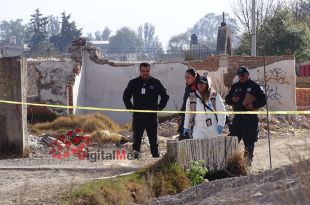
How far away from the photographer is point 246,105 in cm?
1066

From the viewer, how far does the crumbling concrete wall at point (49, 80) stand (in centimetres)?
2208

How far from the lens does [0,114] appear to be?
12.5 metres

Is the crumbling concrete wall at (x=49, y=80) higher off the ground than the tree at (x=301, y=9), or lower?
lower

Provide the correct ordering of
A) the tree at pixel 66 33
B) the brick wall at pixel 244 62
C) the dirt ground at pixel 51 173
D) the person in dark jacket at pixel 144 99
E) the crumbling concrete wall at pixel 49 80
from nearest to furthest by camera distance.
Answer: the dirt ground at pixel 51 173 < the person in dark jacket at pixel 144 99 < the brick wall at pixel 244 62 < the crumbling concrete wall at pixel 49 80 < the tree at pixel 66 33

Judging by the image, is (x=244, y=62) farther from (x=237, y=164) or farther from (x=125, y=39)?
(x=125, y=39)

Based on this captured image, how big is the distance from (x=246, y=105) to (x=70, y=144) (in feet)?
18.5

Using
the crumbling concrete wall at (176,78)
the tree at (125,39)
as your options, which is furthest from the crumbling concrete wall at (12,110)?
the tree at (125,39)

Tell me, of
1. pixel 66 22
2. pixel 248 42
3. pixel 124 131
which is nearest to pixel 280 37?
pixel 248 42

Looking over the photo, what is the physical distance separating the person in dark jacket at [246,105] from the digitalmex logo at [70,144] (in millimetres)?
3143

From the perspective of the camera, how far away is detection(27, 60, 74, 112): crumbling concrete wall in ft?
72.4

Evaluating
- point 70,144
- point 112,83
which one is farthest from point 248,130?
point 112,83

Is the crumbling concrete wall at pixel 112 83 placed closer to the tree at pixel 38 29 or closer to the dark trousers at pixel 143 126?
the dark trousers at pixel 143 126

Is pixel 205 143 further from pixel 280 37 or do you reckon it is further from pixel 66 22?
pixel 66 22

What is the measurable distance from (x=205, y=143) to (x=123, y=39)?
10202 cm
